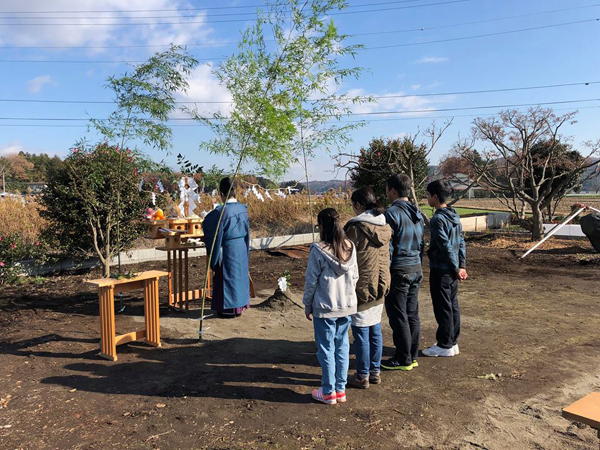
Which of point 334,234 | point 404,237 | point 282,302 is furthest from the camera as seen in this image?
point 282,302

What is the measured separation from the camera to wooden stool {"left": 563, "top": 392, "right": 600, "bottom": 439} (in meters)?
2.11

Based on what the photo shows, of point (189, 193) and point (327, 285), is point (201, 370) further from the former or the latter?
point (189, 193)

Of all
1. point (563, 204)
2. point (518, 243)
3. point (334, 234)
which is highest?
point (563, 204)

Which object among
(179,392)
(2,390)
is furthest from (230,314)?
(2,390)

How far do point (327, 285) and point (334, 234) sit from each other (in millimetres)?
370

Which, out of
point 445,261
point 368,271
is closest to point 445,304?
point 445,261

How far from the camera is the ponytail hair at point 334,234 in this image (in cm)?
332

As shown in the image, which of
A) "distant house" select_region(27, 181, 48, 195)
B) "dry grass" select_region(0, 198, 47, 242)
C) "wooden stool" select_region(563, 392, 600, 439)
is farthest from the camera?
"dry grass" select_region(0, 198, 47, 242)

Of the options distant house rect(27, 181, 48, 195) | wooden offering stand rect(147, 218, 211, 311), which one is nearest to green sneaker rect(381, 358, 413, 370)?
wooden offering stand rect(147, 218, 211, 311)

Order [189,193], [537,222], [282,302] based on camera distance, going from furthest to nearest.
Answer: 1. [537,222]
2. [189,193]
3. [282,302]

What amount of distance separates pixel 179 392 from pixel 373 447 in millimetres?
1651

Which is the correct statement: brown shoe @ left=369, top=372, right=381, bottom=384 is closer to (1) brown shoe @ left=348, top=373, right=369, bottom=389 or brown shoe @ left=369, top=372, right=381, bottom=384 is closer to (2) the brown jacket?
(1) brown shoe @ left=348, top=373, right=369, bottom=389

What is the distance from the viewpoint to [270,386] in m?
3.84

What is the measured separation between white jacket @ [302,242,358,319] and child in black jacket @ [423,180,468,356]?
1.28 m
